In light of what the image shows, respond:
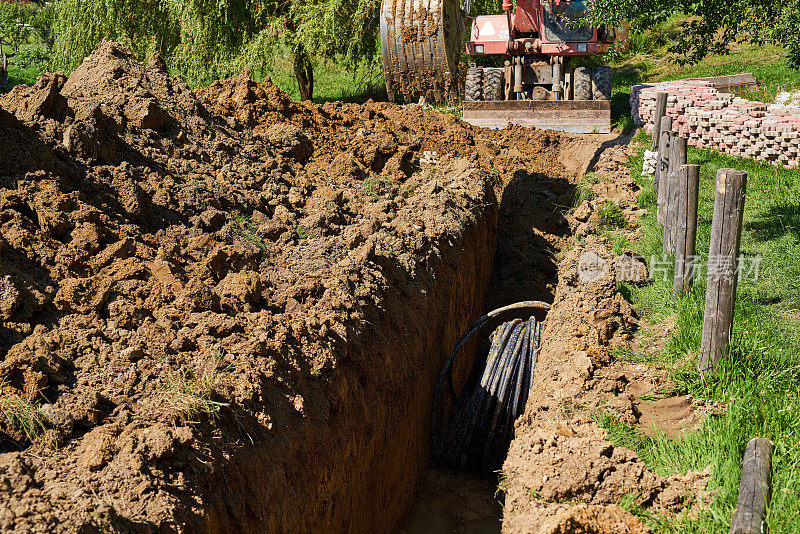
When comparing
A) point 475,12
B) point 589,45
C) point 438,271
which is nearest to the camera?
point 438,271

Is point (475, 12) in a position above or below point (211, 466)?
above

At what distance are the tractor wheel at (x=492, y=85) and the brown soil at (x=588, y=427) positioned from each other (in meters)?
10.2

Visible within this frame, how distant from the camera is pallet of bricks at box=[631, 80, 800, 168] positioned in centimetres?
997

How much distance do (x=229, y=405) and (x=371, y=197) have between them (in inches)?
157

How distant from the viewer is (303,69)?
1827cm

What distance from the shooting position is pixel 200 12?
55.2 ft

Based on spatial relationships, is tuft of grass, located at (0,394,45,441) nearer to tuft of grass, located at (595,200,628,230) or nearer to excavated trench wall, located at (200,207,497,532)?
excavated trench wall, located at (200,207,497,532)

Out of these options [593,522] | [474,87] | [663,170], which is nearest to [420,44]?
[474,87]

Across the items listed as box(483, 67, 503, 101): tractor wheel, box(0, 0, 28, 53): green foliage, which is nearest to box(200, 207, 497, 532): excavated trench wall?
box(483, 67, 503, 101): tractor wheel

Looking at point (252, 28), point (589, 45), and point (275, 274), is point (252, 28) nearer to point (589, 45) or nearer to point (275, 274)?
point (589, 45)

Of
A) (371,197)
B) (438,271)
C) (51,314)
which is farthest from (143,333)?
(371,197)

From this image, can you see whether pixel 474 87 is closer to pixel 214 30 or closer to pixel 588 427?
pixel 214 30

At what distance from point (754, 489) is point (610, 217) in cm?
560

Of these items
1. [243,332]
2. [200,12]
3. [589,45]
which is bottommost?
[243,332]
